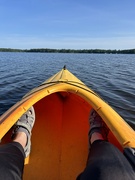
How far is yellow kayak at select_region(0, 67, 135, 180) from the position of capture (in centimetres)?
216

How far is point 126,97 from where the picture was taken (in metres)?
6.99

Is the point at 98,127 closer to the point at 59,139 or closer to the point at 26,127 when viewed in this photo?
the point at 26,127

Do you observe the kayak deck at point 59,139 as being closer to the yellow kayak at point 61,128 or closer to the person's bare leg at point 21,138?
the yellow kayak at point 61,128

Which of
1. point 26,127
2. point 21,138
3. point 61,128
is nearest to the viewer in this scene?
point 21,138

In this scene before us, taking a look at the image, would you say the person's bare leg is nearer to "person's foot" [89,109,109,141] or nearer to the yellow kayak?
the yellow kayak

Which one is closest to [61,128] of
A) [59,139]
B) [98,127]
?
[59,139]

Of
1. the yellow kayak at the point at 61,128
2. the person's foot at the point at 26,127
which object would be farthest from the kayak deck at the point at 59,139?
the person's foot at the point at 26,127

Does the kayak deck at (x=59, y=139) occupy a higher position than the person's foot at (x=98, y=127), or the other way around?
the person's foot at (x=98, y=127)

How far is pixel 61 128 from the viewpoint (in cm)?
335

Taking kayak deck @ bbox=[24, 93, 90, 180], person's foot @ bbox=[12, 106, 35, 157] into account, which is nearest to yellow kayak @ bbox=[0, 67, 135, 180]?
kayak deck @ bbox=[24, 93, 90, 180]

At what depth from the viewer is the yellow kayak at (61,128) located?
2162 millimetres

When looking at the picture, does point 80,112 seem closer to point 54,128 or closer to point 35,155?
point 54,128

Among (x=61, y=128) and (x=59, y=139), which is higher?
(x=61, y=128)

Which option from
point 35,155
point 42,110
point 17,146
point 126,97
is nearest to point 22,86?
point 126,97
